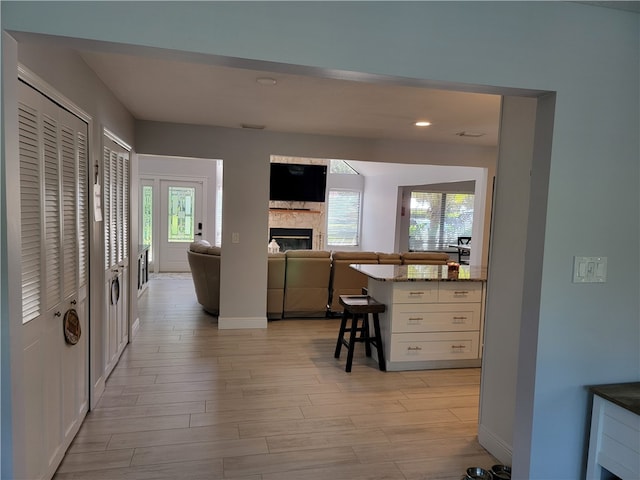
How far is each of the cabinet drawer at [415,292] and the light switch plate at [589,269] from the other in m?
2.04

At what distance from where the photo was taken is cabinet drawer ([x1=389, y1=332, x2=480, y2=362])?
3840 millimetres

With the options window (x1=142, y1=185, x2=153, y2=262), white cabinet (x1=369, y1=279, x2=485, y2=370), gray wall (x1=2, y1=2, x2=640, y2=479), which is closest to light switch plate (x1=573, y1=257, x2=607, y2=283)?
gray wall (x1=2, y1=2, x2=640, y2=479)

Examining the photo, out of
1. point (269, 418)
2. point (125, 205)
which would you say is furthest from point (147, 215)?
point (269, 418)

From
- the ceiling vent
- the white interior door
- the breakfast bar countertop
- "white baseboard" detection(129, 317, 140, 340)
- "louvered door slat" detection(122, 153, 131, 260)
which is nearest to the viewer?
the breakfast bar countertop

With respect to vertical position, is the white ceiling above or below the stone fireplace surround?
above

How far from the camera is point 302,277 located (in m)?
5.36

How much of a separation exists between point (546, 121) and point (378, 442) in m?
2.06

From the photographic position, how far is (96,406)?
2930 mm

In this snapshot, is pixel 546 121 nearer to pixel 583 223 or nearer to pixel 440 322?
pixel 583 223

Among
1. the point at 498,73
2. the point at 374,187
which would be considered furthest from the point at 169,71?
the point at 374,187

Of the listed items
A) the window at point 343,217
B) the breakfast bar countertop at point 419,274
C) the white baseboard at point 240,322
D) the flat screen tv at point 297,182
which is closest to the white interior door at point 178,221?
the flat screen tv at point 297,182

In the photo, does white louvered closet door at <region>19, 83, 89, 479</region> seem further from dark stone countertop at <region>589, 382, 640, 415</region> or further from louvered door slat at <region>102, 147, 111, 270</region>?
dark stone countertop at <region>589, 382, 640, 415</region>

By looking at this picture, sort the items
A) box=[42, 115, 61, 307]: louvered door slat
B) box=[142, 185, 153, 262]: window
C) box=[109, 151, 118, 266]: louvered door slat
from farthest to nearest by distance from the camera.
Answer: box=[142, 185, 153, 262]: window → box=[109, 151, 118, 266]: louvered door slat → box=[42, 115, 61, 307]: louvered door slat

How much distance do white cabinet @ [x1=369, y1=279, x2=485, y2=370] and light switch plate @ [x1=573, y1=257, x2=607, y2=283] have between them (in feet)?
6.66
